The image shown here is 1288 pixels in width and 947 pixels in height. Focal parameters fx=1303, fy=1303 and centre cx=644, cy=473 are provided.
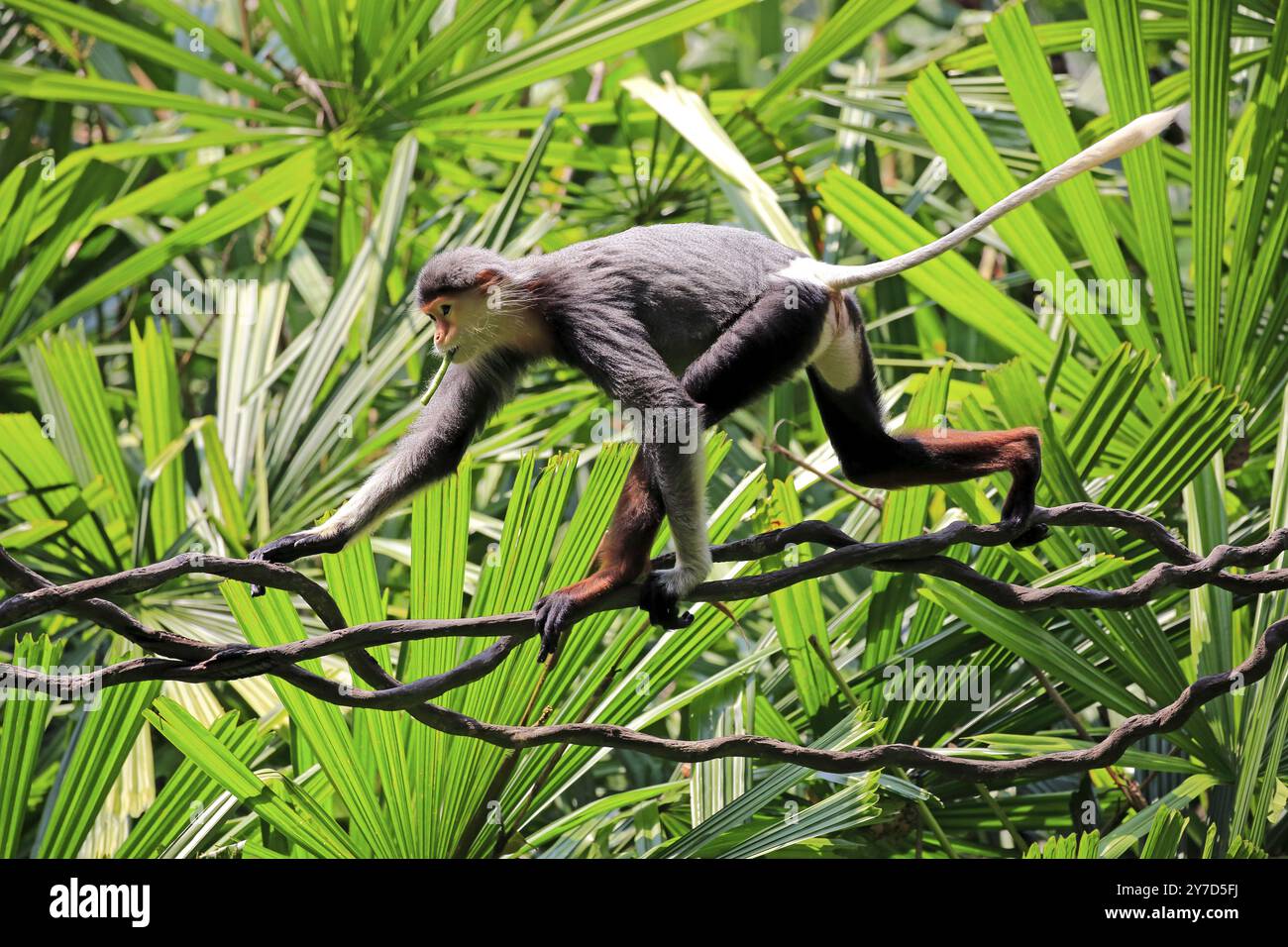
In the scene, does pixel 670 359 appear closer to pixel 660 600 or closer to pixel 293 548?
pixel 660 600

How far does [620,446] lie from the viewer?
3.71 m

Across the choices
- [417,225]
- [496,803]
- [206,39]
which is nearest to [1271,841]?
[496,803]

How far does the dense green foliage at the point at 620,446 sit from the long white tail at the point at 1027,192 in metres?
0.51

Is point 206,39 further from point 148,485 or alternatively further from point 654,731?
point 654,731

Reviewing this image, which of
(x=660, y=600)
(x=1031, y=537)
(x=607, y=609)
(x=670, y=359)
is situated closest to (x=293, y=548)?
(x=607, y=609)

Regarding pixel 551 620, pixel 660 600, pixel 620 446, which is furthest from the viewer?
→ pixel 620 446

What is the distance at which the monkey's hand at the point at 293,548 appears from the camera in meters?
3.54

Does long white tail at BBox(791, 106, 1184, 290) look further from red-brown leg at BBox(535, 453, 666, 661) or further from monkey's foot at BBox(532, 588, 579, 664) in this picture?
monkey's foot at BBox(532, 588, 579, 664)

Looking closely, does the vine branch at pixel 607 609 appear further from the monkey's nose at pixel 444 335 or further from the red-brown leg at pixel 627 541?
the monkey's nose at pixel 444 335

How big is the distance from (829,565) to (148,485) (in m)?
2.97

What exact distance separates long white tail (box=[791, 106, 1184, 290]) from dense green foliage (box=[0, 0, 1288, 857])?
51 cm

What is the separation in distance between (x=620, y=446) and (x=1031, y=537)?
1.25 meters

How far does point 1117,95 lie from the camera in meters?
4.57

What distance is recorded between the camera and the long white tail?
11.1 ft
